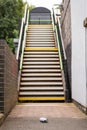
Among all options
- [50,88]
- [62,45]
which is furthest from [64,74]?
[62,45]

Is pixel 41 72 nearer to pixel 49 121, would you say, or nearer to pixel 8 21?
pixel 8 21

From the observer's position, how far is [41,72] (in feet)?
62.0

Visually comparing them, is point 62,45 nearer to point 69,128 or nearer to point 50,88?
point 50,88

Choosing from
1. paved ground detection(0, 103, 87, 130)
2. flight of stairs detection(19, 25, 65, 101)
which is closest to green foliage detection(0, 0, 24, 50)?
flight of stairs detection(19, 25, 65, 101)

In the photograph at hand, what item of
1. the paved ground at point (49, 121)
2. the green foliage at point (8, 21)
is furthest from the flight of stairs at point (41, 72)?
the paved ground at point (49, 121)

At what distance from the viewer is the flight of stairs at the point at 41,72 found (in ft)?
56.4

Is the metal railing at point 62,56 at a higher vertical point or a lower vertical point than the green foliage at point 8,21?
lower

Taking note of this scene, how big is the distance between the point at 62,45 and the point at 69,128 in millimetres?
11969

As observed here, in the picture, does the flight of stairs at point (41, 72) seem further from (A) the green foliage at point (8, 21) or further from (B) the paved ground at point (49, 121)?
(B) the paved ground at point (49, 121)

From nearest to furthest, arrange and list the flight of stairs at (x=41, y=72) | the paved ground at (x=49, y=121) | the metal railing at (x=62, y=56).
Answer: the paved ground at (x=49, y=121)
the metal railing at (x=62, y=56)
the flight of stairs at (x=41, y=72)

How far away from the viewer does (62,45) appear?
20.8m

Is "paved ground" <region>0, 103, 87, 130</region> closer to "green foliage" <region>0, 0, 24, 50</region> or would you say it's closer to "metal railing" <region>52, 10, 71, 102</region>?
"metal railing" <region>52, 10, 71, 102</region>

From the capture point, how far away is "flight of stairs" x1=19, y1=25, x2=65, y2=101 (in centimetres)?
1719

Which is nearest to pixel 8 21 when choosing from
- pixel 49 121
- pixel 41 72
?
pixel 41 72
